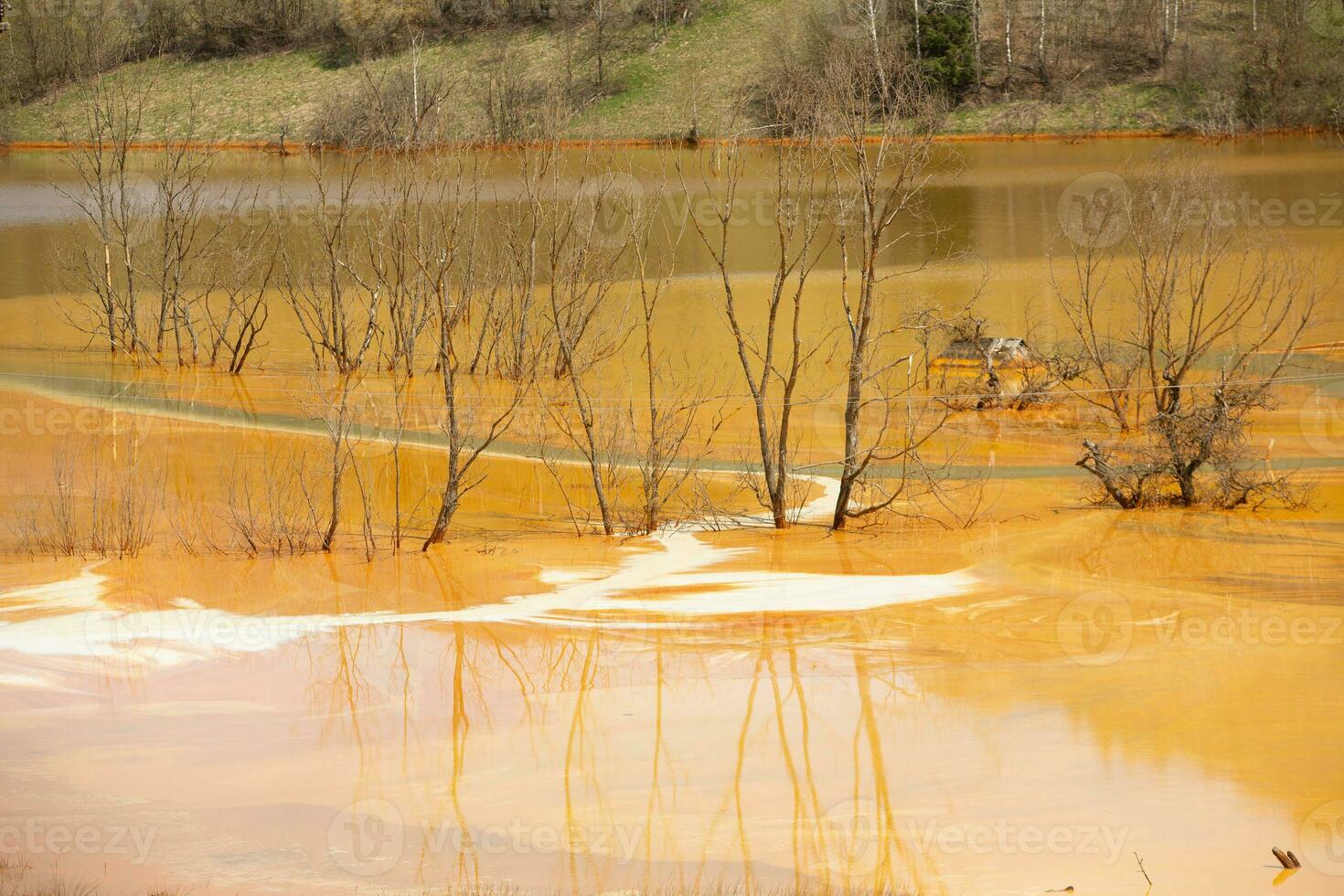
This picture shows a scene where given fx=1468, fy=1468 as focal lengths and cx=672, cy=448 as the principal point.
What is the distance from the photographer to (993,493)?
14.7 m

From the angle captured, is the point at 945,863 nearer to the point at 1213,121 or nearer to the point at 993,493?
the point at 993,493

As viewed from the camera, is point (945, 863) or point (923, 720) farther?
point (923, 720)

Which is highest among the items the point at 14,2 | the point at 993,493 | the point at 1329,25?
the point at 14,2

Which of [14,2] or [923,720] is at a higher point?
[14,2]

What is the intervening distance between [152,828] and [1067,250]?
25.4 metres

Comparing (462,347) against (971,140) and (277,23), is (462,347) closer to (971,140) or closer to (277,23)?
(971,140)

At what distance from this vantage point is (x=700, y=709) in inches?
356

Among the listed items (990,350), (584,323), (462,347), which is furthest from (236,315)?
(990,350)

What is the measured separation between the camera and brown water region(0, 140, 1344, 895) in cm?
705

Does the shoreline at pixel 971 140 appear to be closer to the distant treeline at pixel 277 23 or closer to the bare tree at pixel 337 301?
the distant treeline at pixel 277 23

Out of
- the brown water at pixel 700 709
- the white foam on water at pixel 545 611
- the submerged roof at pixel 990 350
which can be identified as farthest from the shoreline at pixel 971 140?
the white foam on water at pixel 545 611

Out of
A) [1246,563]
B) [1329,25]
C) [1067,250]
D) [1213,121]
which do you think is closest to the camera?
[1246,563]

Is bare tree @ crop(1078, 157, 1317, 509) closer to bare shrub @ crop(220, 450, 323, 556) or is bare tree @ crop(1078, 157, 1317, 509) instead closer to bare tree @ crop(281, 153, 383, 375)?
bare shrub @ crop(220, 450, 323, 556)

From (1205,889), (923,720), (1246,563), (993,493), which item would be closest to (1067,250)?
(993,493)
